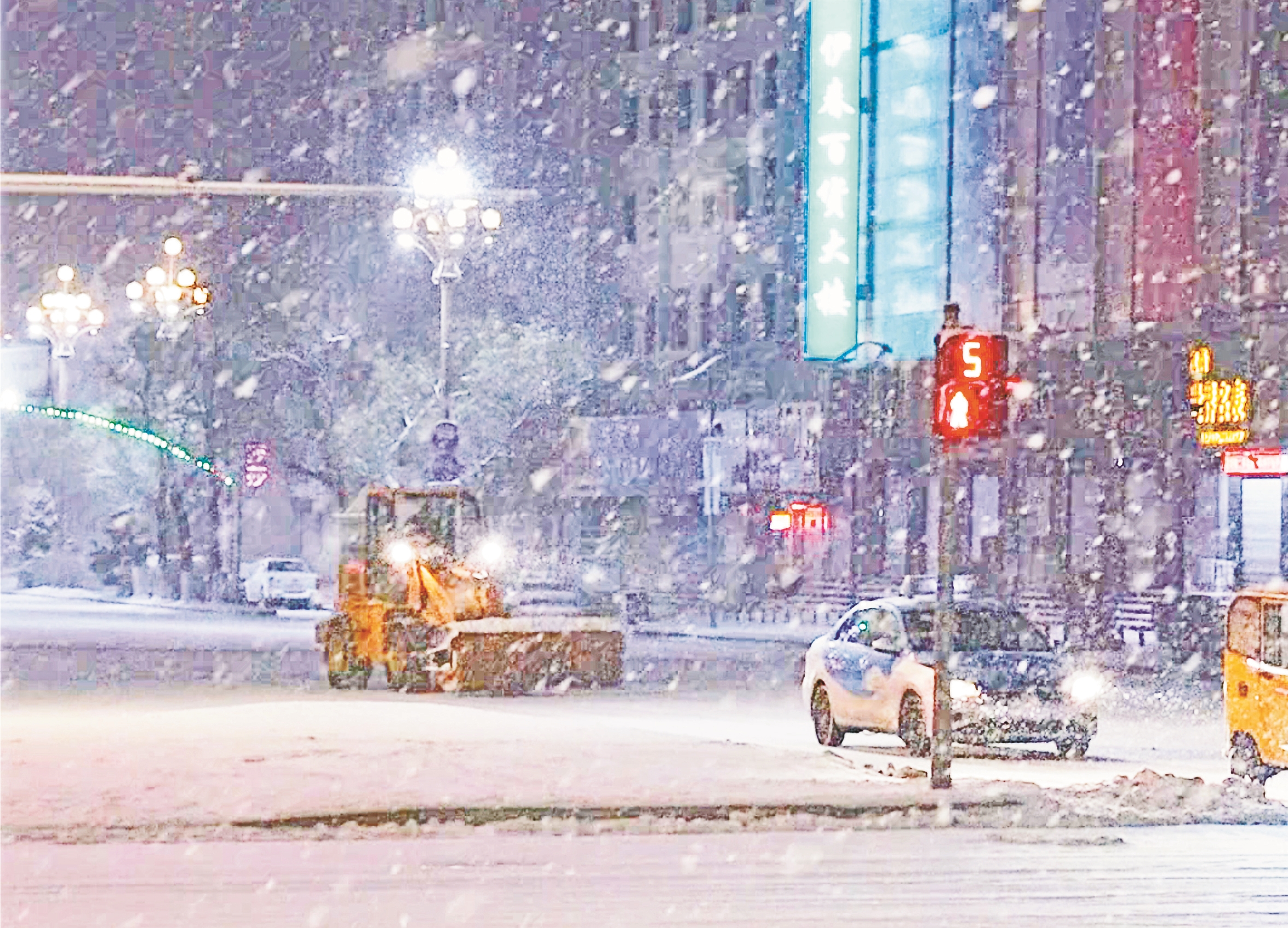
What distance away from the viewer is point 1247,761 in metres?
19.5

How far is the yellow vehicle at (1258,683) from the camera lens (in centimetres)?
1895

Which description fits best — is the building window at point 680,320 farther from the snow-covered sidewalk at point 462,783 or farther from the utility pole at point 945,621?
the utility pole at point 945,621

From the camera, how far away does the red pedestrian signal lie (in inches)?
702

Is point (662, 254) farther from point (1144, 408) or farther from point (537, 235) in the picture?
point (1144, 408)

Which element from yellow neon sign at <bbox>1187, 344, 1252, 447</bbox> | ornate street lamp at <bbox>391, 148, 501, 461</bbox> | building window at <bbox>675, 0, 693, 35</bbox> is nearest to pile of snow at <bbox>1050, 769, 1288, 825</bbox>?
ornate street lamp at <bbox>391, 148, 501, 461</bbox>

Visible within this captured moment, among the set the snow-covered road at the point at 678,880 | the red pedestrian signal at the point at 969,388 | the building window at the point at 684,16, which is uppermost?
the building window at the point at 684,16

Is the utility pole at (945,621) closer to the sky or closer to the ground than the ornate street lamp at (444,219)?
closer to the ground

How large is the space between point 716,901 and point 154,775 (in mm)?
6385

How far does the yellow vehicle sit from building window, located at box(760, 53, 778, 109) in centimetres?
4599

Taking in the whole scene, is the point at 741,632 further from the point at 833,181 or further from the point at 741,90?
the point at 741,90

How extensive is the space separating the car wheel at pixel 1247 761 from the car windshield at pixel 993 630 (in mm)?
4341

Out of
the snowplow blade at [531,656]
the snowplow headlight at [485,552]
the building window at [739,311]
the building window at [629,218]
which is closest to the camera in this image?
the snowplow blade at [531,656]

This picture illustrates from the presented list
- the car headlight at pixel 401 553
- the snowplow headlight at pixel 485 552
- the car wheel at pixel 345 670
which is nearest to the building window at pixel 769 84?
the snowplow headlight at pixel 485 552

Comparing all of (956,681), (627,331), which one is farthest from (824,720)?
(627,331)
